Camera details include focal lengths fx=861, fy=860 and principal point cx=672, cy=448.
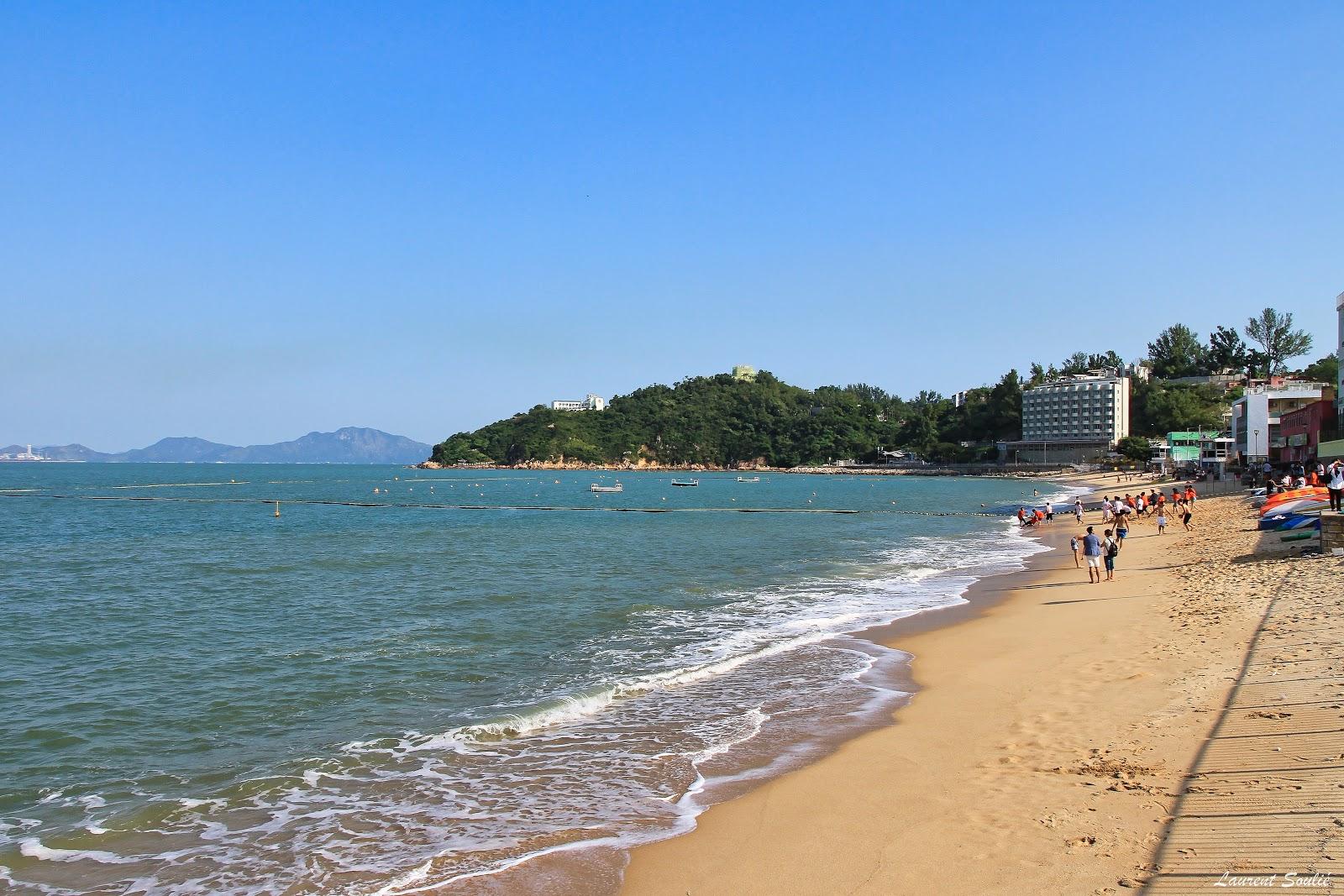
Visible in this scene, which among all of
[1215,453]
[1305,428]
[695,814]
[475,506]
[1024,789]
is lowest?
[475,506]

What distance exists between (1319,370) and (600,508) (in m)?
98.9

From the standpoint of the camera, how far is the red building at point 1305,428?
183ft

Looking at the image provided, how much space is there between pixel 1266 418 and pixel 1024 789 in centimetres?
7768

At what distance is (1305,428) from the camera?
60.0 m

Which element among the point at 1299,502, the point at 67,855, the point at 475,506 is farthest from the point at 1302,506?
the point at 475,506

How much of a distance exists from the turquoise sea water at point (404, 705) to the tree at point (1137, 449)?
324 feet

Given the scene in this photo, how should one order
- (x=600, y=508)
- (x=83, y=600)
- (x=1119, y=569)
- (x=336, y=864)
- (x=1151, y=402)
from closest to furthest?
(x=336, y=864)
(x=83, y=600)
(x=1119, y=569)
(x=600, y=508)
(x=1151, y=402)

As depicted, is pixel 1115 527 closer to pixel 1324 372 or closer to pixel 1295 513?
pixel 1295 513

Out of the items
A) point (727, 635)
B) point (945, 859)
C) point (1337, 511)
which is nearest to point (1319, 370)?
point (1337, 511)

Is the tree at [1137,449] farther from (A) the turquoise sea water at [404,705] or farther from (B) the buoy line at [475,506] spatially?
(A) the turquoise sea water at [404,705]

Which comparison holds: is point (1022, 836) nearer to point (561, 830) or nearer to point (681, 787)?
point (681, 787)

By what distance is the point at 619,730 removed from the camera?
10367 mm

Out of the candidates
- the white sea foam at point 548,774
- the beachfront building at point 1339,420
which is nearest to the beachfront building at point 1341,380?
the beachfront building at point 1339,420

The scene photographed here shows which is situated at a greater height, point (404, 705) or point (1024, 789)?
point (1024, 789)
